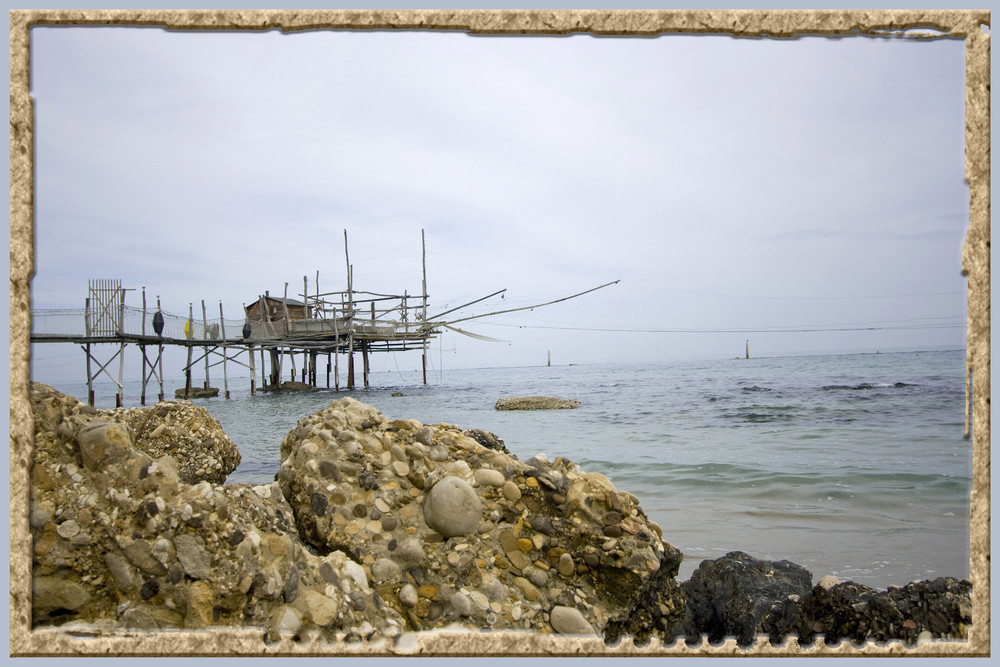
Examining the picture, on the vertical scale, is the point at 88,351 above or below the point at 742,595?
above

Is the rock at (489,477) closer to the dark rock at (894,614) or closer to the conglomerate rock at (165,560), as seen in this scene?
the conglomerate rock at (165,560)

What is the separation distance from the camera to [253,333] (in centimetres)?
324

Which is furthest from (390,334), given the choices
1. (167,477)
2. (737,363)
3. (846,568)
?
(846,568)

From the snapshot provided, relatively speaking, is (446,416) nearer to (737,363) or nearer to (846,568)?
(737,363)

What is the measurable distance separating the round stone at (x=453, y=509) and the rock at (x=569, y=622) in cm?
43

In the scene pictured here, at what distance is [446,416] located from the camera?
290 centimetres

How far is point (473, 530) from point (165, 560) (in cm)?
107

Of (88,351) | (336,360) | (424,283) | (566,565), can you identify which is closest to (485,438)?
(566,565)

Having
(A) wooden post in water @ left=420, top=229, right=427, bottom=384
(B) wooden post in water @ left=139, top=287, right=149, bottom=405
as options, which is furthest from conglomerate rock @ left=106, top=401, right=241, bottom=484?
(A) wooden post in water @ left=420, top=229, right=427, bottom=384

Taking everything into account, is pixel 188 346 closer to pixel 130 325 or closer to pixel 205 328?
pixel 205 328

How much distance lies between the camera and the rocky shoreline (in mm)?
1924

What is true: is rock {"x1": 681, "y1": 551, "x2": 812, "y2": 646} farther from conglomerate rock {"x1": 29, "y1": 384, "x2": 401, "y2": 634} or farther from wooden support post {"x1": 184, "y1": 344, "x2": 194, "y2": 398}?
wooden support post {"x1": 184, "y1": 344, "x2": 194, "y2": 398}

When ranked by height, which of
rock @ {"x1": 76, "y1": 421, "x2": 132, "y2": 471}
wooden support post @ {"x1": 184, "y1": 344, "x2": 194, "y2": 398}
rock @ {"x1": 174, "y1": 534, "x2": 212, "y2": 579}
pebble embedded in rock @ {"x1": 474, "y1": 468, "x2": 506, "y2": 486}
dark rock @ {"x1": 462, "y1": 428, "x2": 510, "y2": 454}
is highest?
wooden support post @ {"x1": 184, "y1": 344, "x2": 194, "y2": 398}

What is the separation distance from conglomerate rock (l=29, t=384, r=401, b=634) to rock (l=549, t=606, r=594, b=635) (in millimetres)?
571
